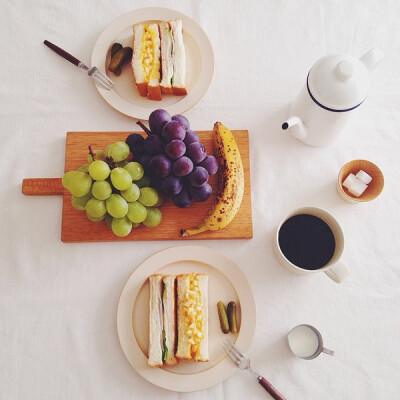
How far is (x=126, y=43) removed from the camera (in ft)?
3.46

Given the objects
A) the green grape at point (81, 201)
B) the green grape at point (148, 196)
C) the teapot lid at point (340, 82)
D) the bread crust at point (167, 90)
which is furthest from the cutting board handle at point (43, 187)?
the teapot lid at point (340, 82)

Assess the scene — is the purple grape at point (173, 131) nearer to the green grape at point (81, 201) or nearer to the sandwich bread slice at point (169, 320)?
the green grape at point (81, 201)

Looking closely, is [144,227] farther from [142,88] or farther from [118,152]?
[142,88]

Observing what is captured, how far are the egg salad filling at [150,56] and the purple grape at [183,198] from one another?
293mm

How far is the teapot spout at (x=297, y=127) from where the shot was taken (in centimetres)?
92

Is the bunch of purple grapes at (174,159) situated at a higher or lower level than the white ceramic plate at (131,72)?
lower

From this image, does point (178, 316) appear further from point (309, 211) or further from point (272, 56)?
point (272, 56)

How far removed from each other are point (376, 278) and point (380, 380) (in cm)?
22

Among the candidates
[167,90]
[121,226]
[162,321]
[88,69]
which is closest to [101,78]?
[88,69]

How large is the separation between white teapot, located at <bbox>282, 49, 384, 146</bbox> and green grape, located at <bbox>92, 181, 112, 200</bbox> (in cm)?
38

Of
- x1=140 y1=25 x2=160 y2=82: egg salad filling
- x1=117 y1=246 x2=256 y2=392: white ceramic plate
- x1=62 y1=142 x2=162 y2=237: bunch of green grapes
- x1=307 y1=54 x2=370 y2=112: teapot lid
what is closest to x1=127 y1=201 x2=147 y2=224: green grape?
x1=62 y1=142 x2=162 y2=237: bunch of green grapes

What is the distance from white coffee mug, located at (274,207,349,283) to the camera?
0.86m

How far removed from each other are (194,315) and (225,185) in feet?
0.94

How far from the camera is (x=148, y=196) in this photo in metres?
0.89
